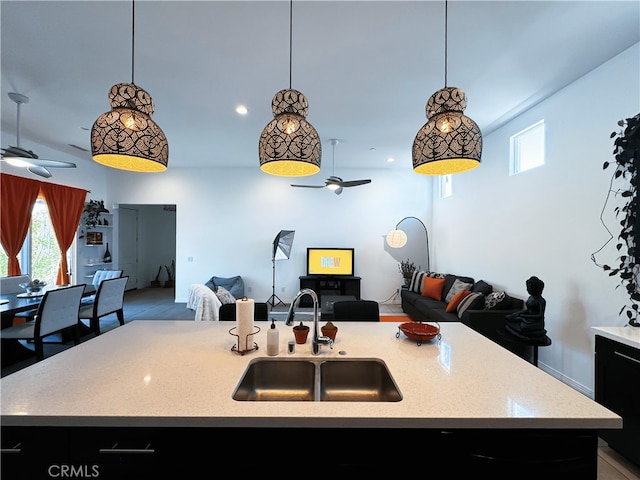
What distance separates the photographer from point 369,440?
100 cm

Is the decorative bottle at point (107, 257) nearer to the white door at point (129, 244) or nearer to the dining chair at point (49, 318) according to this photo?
the white door at point (129, 244)

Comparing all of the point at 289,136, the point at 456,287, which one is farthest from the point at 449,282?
the point at 289,136

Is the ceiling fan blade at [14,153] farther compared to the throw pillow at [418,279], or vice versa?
the throw pillow at [418,279]

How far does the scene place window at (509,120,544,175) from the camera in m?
3.27

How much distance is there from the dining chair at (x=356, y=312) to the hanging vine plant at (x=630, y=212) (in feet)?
6.03

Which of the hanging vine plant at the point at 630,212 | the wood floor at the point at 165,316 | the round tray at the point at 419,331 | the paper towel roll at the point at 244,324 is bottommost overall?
the wood floor at the point at 165,316

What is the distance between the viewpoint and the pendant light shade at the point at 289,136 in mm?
1372

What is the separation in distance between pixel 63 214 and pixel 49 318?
308cm

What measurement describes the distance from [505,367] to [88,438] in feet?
5.98

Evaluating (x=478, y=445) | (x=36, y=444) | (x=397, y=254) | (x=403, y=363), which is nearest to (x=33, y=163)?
(x=36, y=444)

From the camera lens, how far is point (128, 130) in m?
1.30

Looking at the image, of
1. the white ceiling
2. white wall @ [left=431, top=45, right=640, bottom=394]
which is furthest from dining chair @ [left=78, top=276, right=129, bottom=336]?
white wall @ [left=431, top=45, right=640, bottom=394]

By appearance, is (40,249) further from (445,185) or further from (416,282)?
(445,185)

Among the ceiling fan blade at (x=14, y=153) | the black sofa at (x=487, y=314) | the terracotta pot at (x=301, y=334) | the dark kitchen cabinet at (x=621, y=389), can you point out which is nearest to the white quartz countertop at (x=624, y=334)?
the dark kitchen cabinet at (x=621, y=389)
